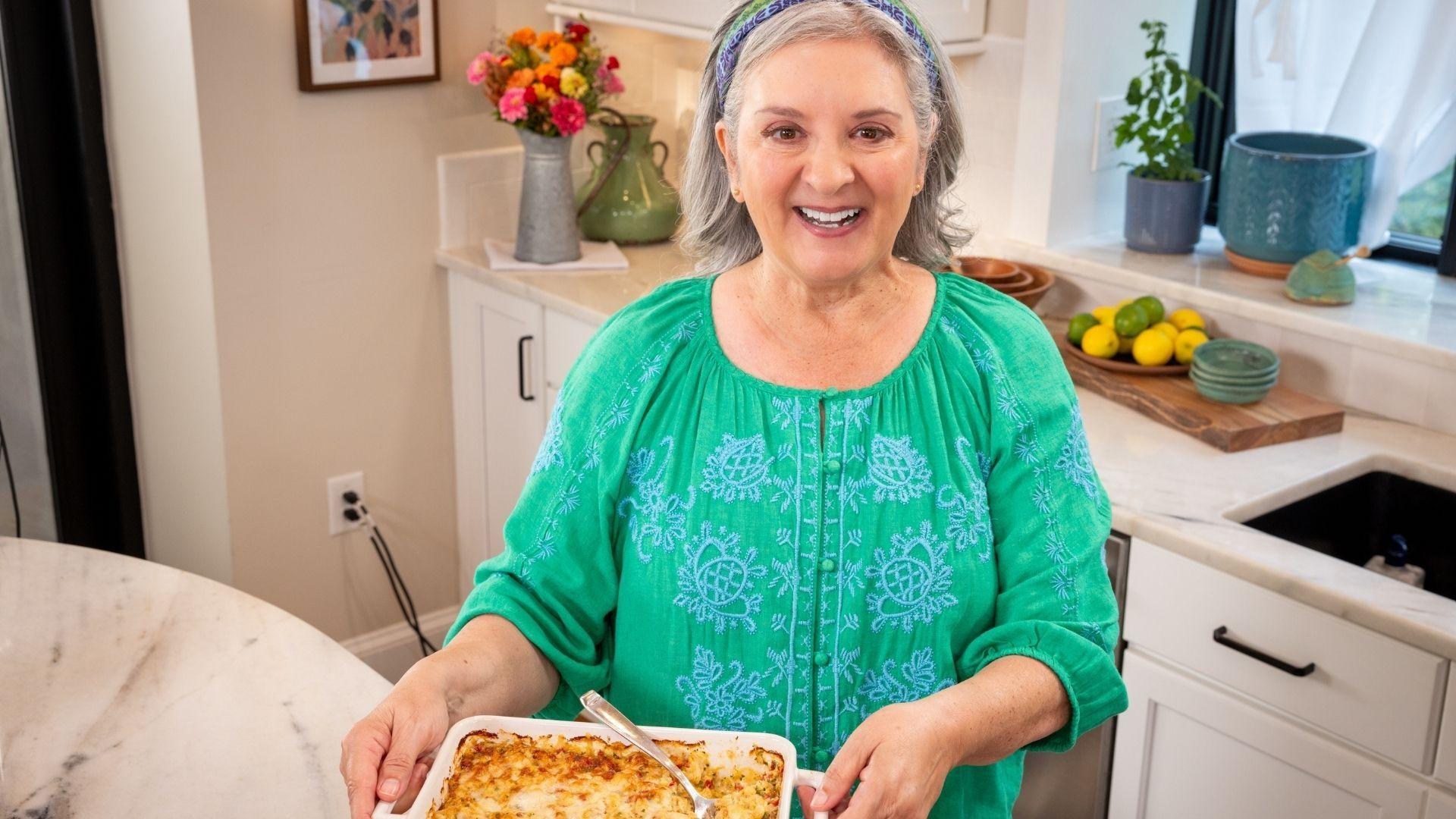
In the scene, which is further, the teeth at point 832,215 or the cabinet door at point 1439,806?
the cabinet door at point 1439,806

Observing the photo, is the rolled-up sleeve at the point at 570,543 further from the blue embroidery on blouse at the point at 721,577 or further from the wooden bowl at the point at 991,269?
the wooden bowl at the point at 991,269

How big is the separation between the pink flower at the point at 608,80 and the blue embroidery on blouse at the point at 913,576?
69.2 inches

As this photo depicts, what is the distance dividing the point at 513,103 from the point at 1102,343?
1.18 metres

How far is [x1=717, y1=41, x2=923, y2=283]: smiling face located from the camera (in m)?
1.27

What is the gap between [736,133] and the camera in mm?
1354

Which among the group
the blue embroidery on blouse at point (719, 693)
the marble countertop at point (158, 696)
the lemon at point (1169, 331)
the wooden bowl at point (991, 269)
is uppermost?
the wooden bowl at point (991, 269)

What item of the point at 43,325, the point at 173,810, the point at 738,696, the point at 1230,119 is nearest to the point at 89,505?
the point at 43,325

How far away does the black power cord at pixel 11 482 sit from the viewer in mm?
2732

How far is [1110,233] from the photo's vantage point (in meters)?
2.76

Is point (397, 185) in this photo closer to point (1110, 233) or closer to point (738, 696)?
point (1110, 233)

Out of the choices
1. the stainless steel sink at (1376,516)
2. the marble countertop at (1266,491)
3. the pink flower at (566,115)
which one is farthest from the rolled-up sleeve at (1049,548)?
the pink flower at (566,115)

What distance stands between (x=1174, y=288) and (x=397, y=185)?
1504 millimetres

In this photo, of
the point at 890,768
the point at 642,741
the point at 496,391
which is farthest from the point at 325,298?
the point at 890,768

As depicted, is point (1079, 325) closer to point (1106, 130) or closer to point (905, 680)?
point (1106, 130)
